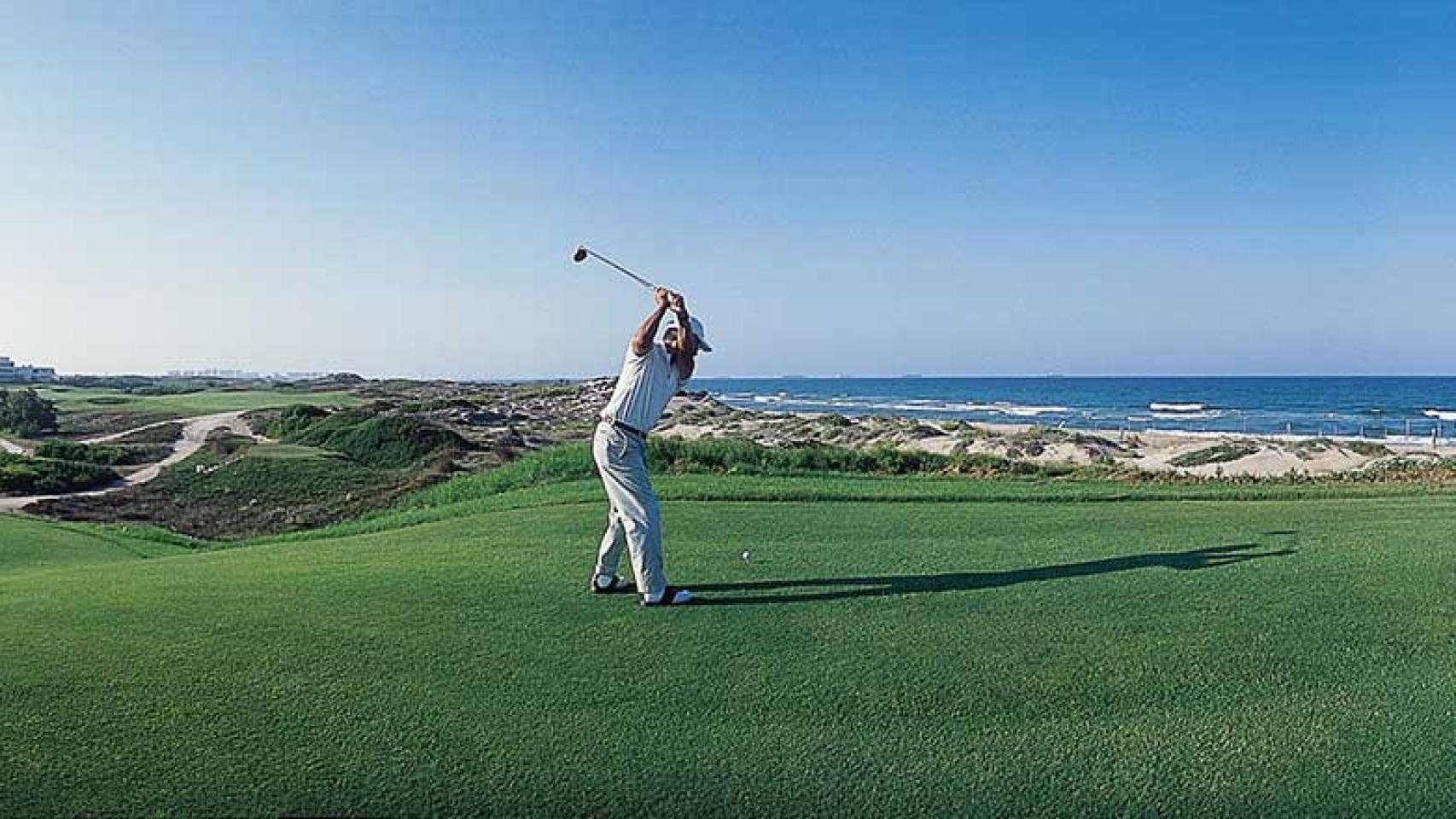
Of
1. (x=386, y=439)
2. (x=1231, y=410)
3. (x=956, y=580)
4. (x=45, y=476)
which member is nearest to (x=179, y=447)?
(x=386, y=439)

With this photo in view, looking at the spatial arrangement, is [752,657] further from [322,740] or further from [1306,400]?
[1306,400]

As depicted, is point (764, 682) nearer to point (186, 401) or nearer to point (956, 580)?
point (956, 580)

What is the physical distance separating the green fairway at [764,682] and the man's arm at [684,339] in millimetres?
1695

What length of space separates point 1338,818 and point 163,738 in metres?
5.22

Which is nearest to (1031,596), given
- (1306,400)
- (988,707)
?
(988,707)

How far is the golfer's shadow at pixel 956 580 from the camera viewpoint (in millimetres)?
7551

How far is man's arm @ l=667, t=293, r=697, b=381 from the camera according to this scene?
7.25m

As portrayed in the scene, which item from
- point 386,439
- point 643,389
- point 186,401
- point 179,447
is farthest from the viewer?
point 186,401

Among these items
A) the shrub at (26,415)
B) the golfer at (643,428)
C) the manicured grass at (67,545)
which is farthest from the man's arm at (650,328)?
the shrub at (26,415)

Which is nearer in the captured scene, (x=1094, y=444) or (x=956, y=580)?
(x=956, y=580)

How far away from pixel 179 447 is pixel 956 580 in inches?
1548

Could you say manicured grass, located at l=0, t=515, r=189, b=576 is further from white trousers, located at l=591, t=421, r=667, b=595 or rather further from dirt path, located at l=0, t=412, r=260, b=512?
dirt path, located at l=0, t=412, r=260, b=512

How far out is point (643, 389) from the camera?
7398mm

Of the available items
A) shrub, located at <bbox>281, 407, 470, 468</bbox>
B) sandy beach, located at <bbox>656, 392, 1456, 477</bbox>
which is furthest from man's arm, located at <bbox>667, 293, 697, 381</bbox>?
shrub, located at <bbox>281, 407, 470, 468</bbox>
